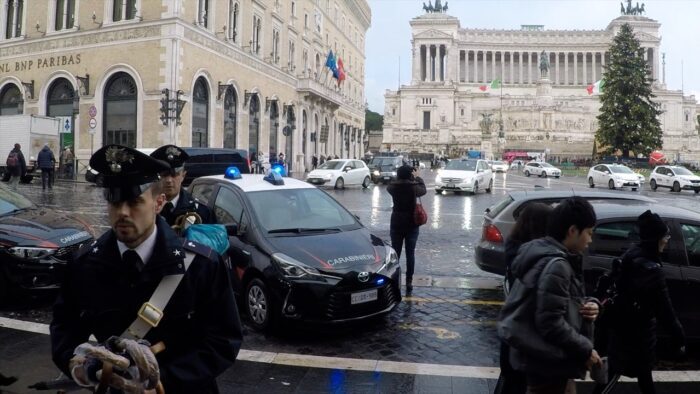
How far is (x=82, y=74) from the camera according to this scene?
98.3 feet

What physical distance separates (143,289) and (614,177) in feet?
106

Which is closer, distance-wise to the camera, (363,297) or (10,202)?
(363,297)

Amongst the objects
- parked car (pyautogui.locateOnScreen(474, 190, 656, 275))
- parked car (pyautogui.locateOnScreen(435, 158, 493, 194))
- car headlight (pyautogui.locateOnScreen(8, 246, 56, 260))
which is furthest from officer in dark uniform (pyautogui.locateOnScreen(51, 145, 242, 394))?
parked car (pyautogui.locateOnScreen(435, 158, 493, 194))

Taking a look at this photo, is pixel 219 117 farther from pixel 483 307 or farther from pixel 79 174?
pixel 483 307

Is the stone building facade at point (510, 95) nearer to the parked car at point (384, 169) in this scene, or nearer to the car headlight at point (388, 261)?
the parked car at point (384, 169)

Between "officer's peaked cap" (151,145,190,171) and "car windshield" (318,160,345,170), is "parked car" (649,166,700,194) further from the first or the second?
"officer's peaked cap" (151,145,190,171)

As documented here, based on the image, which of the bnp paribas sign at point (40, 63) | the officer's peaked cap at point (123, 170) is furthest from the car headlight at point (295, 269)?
the bnp paribas sign at point (40, 63)

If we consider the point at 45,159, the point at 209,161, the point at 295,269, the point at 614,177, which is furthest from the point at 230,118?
the point at 295,269

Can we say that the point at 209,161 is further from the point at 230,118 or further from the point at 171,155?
the point at 171,155

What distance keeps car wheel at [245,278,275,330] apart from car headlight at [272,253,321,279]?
1.15 feet

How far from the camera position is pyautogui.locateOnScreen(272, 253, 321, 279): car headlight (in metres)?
5.60

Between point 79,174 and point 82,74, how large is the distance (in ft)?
18.4

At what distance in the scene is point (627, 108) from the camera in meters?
52.1

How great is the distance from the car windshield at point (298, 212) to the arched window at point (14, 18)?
115 feet
